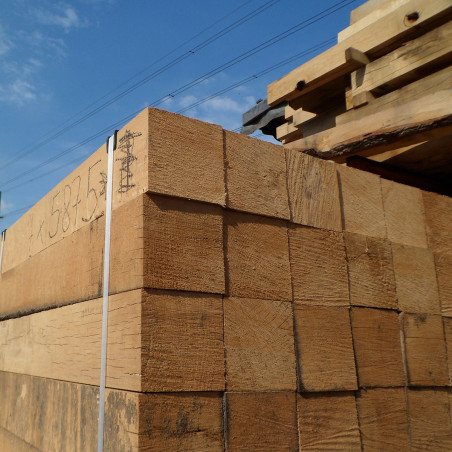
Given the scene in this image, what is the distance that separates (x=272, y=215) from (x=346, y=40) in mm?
1801

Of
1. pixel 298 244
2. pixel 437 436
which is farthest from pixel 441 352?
pixel 298 244

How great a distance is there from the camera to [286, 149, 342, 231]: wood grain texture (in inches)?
112

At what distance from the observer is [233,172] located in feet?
8.47

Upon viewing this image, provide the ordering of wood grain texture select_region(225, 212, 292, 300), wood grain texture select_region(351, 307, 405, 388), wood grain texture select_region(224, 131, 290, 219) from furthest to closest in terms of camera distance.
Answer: wood grain texture select_region(351, 307, 405, 388)
wood grain texture select_region(224, 131, 290, 219)
wood grain texture select_region(225, 212, 292, 300)

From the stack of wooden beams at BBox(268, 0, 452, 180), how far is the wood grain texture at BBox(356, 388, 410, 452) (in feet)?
5.42

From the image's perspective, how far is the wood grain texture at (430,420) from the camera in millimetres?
2982

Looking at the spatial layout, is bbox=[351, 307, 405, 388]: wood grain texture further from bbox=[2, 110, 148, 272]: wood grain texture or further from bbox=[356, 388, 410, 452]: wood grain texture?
bbox=[2, 110, 148, 272]: wood grain texture

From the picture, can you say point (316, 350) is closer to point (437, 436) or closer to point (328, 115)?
point (437, 436)

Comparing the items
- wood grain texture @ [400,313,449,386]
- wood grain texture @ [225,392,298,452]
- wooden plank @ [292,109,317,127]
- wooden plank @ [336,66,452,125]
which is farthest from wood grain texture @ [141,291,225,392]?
wooden plank @ [292,109,317,127]

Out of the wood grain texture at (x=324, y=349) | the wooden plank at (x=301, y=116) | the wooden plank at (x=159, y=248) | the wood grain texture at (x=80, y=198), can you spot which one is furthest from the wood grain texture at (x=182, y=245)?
the wooden plank at (x=301, y=116)

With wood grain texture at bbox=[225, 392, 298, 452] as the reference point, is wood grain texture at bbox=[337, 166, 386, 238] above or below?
above

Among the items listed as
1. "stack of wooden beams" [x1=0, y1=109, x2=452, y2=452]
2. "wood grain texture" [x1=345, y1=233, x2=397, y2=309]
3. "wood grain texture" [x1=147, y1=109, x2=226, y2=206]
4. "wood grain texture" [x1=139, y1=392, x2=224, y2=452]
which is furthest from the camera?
"wood grain texture" [x1=345, y1=233, x2=397, y2=309]

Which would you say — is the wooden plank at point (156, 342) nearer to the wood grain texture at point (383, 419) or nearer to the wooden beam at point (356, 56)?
the wood grain texture at point (383, 419)

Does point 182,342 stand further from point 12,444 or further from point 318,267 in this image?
point 12,444
